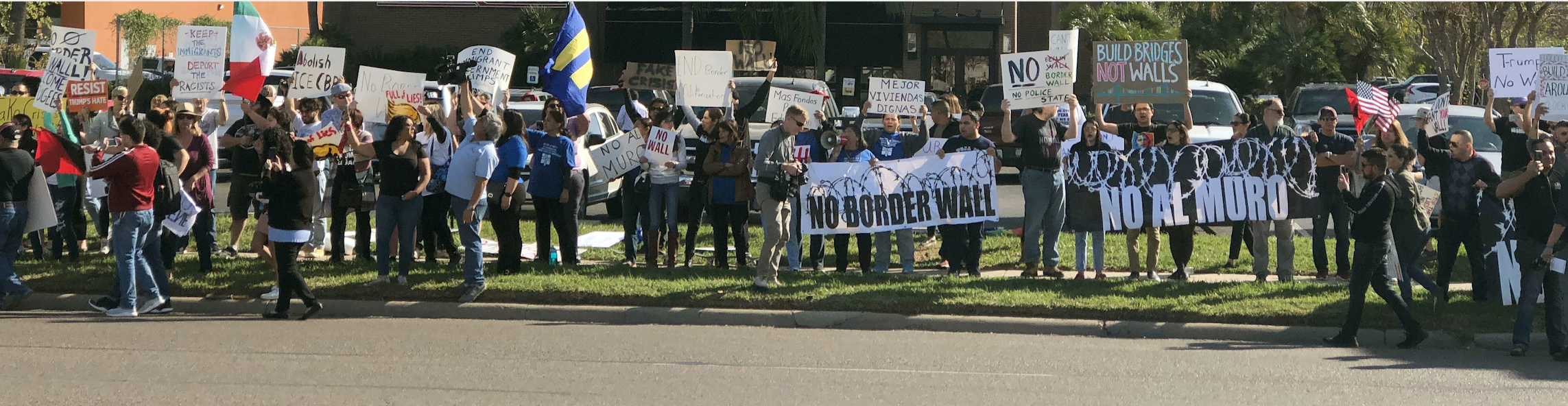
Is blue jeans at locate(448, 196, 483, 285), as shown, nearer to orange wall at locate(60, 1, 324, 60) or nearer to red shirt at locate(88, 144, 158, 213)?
red shirt at locate(88, 144, 158, 213)

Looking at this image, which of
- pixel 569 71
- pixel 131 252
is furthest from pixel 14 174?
pixel 569 71

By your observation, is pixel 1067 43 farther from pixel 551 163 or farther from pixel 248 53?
pixel 248 53

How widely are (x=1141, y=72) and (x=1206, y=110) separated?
6.17 metres

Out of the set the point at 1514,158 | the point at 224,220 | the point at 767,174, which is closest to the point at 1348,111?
the point at 1514,158

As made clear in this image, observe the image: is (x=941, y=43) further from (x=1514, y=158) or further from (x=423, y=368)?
(x=423, y=368)

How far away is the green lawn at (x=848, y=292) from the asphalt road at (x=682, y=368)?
530 mm

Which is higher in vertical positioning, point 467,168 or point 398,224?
point 467,168

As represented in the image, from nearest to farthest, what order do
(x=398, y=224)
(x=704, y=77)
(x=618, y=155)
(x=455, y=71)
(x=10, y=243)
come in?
(x=10, y=243) < (x=398, y=224) < (x=455, y=71) < (x=618, y=155) < (x=704, y=77)

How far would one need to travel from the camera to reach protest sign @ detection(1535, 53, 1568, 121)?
11.5 m

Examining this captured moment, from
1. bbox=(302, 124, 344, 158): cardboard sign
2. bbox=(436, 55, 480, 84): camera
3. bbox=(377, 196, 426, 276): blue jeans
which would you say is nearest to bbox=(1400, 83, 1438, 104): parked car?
bbox=(436, 55, 480, 84): camera

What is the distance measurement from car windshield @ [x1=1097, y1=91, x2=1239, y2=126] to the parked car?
14526 millimetres

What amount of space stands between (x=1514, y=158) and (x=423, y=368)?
875 centimetres

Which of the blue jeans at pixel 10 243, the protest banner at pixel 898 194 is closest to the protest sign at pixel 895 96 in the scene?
the protest banner at pixel 898 194

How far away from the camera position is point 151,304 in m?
9.83
